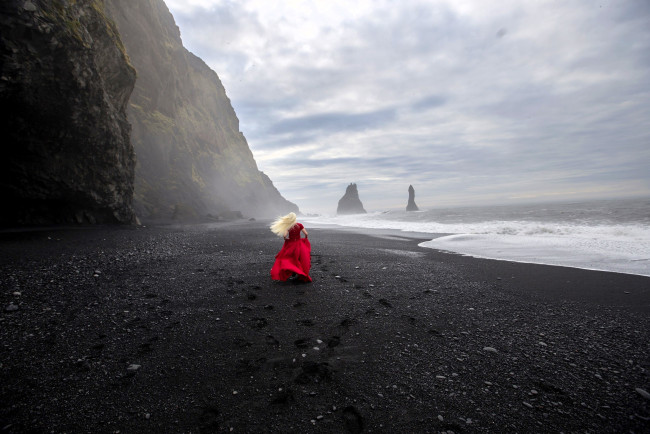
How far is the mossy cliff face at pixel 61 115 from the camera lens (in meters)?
9.94

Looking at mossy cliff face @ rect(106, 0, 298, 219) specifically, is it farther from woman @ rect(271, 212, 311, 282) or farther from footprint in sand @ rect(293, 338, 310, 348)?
footprint in sand @ rect(293, 338, 310, 348)

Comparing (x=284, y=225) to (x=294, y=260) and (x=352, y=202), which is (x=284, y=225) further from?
(x=352, y=202)

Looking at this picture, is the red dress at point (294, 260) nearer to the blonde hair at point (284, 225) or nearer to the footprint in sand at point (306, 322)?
the blonde hair at point (284, 225)

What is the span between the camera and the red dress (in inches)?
259

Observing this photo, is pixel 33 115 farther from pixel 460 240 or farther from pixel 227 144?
pixel 227 144

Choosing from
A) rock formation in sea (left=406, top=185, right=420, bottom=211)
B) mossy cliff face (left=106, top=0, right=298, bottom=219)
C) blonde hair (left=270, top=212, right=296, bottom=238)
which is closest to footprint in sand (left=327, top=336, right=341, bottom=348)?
blonde hair (left=270, top=212, right=296, bottom=238)

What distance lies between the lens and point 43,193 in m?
12.5

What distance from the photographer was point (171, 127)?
38.7 meters

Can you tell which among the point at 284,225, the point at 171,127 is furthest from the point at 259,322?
the point at 171,127

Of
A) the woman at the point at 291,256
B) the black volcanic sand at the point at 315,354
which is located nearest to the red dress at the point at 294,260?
the woman at the point at 291,256

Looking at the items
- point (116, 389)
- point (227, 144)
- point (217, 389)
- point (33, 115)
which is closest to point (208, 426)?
point (217, 389)

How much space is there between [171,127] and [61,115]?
29.9 m

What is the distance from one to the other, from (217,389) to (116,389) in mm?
1020

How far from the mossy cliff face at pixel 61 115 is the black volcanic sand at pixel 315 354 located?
767cm
